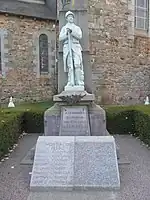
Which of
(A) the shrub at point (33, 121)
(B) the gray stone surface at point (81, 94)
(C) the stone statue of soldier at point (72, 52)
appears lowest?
(A) the shrub at point (33, 121)

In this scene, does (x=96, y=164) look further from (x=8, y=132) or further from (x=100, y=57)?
(x=100, y=57)

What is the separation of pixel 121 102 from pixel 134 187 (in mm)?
10879

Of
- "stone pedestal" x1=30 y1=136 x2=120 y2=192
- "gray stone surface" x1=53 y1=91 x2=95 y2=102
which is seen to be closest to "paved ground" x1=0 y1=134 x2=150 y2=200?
"stone pedestal" x1=30 y1=136 x2=120 y2=192

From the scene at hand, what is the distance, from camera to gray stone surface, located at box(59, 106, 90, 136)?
6188 mm

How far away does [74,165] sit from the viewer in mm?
4562

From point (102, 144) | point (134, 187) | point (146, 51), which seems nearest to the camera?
point (134, 187)

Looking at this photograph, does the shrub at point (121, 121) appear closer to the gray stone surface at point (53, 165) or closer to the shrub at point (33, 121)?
the shrub at point (33, 121)

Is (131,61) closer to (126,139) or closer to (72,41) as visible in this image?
(126,139)

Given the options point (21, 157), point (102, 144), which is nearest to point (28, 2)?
point (21, 157)

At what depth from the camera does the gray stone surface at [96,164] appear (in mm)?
4410

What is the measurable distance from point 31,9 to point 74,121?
11639 mm

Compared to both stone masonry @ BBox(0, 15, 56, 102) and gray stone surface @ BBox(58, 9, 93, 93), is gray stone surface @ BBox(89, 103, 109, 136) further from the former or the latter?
stone masonry @ BBox(0, 15, 56, 102)

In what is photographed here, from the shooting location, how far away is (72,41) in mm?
6449

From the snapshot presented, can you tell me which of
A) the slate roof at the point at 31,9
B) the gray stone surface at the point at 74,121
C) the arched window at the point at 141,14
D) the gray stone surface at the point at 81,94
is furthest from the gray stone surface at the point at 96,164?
the arched window at the point at 141,14
